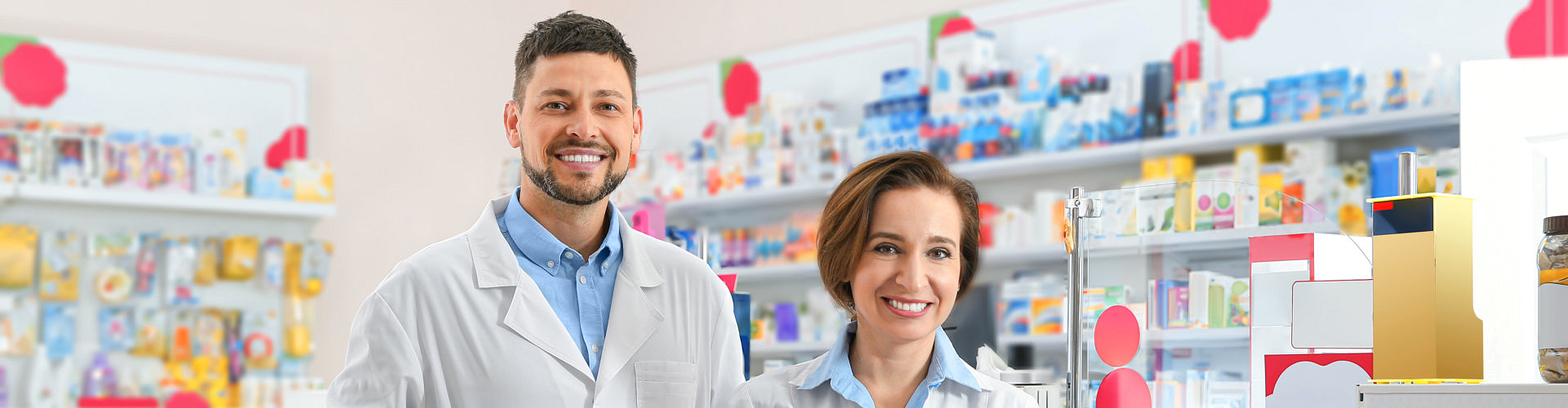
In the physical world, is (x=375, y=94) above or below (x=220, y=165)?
above

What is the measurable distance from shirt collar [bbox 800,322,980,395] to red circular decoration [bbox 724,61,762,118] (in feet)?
15.6

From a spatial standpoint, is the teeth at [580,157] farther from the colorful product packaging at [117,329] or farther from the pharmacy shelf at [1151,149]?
the colorful product packaging at [117,329]

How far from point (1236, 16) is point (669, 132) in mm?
3070

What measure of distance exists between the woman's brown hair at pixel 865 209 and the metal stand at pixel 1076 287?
Answer: 30cm

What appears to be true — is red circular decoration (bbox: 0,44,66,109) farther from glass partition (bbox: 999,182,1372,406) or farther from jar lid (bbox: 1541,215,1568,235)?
jar lid (bbox: 1541,215,1568,235)

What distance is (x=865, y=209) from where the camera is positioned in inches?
67.9

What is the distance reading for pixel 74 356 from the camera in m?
5.59

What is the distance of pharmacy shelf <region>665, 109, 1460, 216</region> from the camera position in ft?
13.3

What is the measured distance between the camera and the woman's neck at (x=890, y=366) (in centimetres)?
175

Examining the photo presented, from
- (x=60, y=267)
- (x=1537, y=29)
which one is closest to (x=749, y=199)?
(x=60, y=267)

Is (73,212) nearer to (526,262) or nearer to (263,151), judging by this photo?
(263,151)

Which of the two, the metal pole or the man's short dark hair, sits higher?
the man's short dark hair

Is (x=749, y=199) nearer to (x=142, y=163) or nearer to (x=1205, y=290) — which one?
(x=142, y=163)

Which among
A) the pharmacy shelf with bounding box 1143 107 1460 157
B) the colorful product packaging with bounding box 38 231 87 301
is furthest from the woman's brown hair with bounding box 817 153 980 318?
the colorful product packaging with bounding box 38 231 87 301
